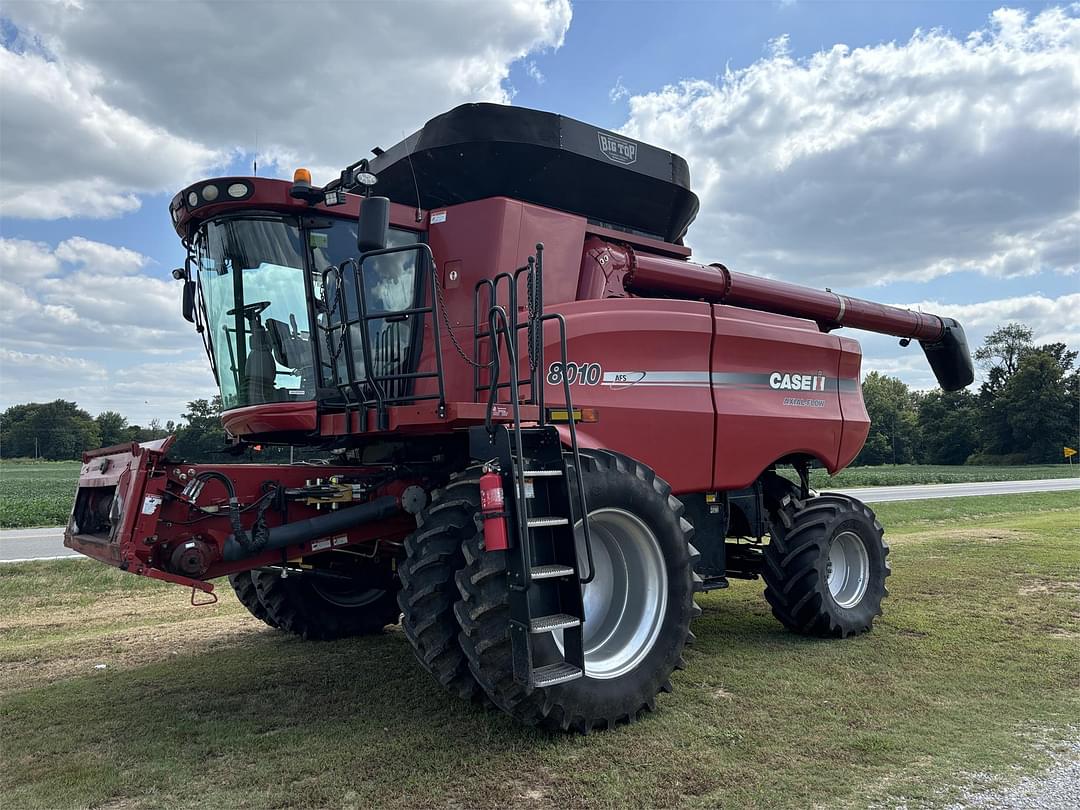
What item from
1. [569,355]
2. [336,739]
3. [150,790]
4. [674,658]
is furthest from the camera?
[569,355]

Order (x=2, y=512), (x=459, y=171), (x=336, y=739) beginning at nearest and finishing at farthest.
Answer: (x=336, y=739)
(x=459, y=171)
(x=2, y=512)

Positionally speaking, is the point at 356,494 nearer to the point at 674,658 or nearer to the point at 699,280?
the point at 674,658

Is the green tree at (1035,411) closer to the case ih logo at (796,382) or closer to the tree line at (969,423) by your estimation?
the tree line at (969,423)

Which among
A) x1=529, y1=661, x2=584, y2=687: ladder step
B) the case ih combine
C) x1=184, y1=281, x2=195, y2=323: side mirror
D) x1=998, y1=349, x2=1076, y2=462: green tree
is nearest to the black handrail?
the case ih combine

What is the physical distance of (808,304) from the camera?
7203 mm

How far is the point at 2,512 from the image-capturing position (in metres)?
18.8

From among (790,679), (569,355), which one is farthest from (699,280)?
(790,679)

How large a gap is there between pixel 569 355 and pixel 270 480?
2.03 meters

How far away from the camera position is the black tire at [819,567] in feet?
20.5

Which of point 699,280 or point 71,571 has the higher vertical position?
point 699,280

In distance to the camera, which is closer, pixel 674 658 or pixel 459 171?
pixel 674 658

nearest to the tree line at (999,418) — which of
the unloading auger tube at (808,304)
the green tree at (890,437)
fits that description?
the green tree at (890,437)

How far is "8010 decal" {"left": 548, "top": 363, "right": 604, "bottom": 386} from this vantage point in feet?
16.5

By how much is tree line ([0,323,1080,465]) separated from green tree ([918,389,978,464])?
0.10 meters
